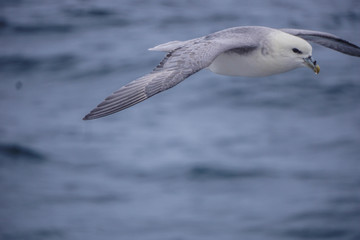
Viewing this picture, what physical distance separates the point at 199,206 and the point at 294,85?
5285 millimetres

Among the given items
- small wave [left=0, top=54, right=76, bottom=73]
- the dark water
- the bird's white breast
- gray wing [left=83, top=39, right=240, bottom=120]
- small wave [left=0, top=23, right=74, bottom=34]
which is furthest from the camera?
small wave [left=0, top=23, right=74, bottom=34]

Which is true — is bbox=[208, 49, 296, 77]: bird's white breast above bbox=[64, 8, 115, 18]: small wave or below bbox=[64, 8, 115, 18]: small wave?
below

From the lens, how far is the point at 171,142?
2039 centimetres

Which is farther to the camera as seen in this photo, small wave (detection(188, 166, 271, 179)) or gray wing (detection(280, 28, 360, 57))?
small wave (detection(188, 166, 271, 179))

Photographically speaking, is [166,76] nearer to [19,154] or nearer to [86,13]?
[19,154]

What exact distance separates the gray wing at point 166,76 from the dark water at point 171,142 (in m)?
13.2

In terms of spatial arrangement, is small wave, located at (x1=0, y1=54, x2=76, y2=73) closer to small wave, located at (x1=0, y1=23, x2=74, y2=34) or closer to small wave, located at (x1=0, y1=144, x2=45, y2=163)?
small wave, located at (x1=0, y1=23, x2=74, y2=34)

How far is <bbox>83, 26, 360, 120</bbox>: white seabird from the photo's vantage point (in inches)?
242

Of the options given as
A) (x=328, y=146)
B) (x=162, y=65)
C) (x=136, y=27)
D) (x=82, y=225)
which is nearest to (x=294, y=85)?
(x=328, y=146)

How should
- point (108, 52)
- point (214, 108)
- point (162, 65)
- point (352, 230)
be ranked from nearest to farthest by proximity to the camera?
1. point (162, 65)
2. point (352, 230)
3. point (214, 108)
4. point (108, 52)

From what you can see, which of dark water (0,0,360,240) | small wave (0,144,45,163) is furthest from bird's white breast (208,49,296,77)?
small wave (0,144,45,163)

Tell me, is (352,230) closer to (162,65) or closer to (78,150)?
(78,150)

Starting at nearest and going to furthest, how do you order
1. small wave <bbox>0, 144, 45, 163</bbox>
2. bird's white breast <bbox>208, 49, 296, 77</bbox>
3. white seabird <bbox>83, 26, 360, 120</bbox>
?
white seabird <bbox>83, 26, 360, 120</bbox> → bird's white breast <bbox>208, 49, 296, 77</bbox> → small wave <bbox>0, 144, 45, 163</bbox>

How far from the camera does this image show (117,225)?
795 inches
